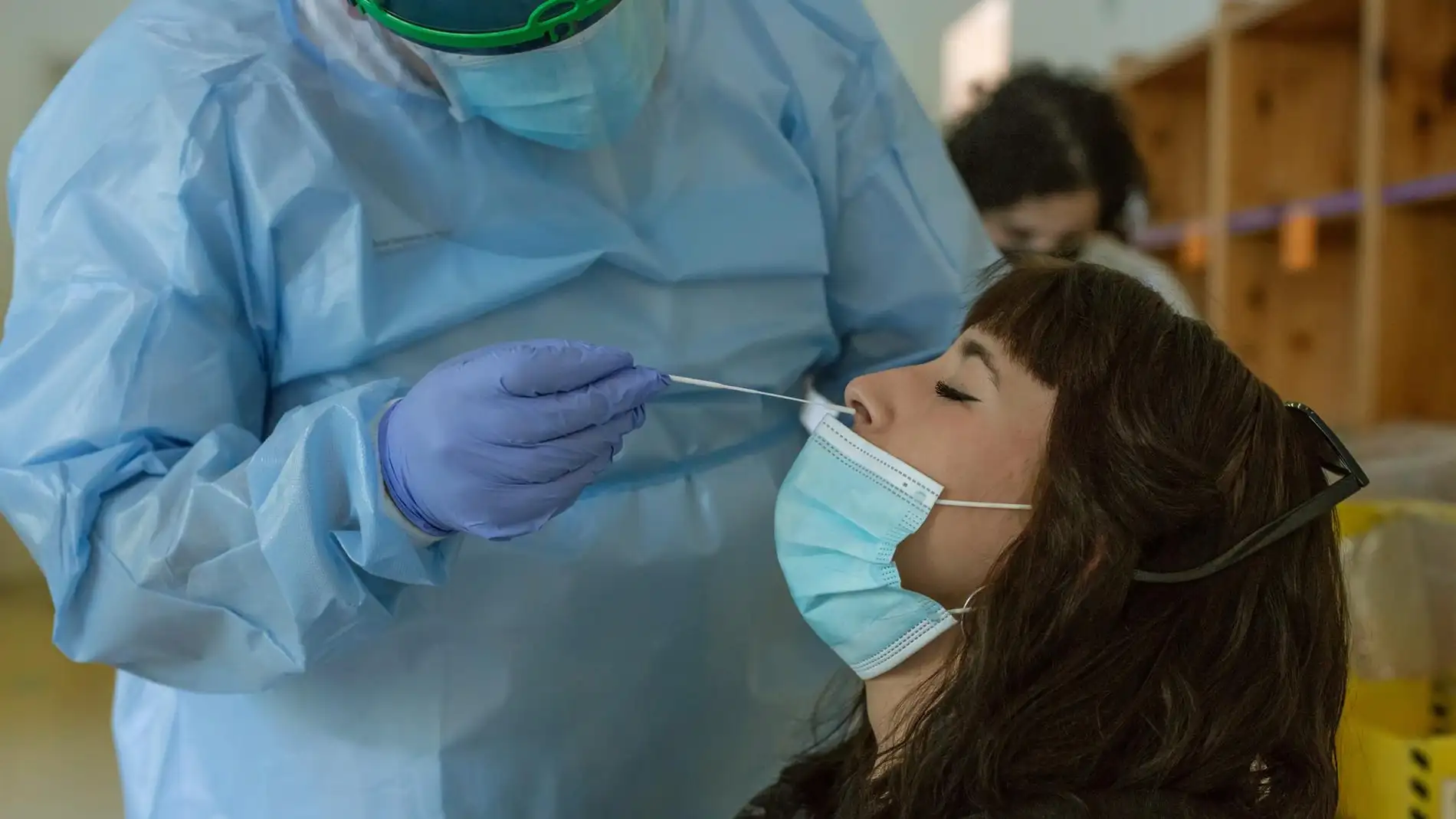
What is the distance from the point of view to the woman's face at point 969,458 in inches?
35.8

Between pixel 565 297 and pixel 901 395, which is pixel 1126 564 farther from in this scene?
pixel 565 297

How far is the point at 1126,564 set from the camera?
2.81 feet

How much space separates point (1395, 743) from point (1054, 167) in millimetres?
1195

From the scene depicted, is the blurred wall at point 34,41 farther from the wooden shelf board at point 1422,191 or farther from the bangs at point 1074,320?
the wooden shelf board at point 1422,191

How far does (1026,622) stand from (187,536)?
2.11 feet

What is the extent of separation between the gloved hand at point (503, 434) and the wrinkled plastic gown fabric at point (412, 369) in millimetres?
38

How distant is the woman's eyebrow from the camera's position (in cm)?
95

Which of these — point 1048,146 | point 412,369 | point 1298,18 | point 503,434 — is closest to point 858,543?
point 503,434

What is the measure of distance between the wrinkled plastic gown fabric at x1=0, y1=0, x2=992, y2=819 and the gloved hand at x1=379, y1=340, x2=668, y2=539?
0.04 meters

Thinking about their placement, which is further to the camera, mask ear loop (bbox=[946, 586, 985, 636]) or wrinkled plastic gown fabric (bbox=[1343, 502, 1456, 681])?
wrinkled plastic gown fabric (bbox=[1343, 502, 1456, 681])

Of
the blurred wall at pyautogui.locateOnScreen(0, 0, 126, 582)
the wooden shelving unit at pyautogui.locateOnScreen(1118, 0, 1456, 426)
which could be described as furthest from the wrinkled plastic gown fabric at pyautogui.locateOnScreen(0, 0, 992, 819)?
the blurred wall at pyautogui.locateOnScreen(0, 0, 126, 582)

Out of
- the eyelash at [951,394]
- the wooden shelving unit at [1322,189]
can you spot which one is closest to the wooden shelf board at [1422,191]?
the wooden shelving unit at [1322,189]

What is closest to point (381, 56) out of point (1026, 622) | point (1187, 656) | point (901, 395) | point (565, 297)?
point (565, 297)

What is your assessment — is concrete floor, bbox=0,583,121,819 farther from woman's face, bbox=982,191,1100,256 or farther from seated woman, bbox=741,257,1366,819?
woman's face, bbox=982,191,1100,256
